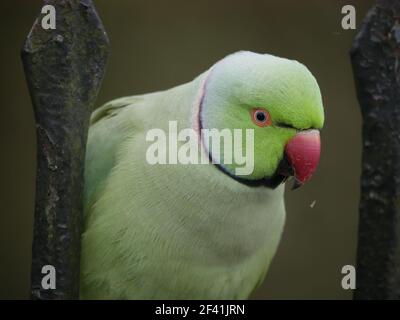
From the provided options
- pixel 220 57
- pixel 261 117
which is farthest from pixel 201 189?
pixel 220 57

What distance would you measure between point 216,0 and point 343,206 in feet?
3.01

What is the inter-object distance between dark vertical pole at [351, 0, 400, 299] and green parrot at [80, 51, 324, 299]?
0.55 feet

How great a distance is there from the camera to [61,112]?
3.59 ft

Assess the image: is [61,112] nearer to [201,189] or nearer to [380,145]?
[201,189]

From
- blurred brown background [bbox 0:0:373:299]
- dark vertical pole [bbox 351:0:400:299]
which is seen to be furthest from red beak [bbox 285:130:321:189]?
blurred brown background [bbox 0:0:373:299]

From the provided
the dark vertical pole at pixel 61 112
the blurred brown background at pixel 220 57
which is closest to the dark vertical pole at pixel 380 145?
the dark vertical pole at pixel 61 112

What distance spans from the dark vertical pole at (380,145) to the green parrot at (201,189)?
0.17m

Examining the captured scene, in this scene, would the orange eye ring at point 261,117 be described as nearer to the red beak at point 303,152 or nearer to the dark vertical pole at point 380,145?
the red beak at point 303,152

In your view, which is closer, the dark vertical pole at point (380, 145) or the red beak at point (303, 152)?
the dark vertical pole at point (380, 145)

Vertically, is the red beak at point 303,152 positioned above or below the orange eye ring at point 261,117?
below

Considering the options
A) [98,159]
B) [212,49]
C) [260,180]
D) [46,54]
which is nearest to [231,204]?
[260,180]

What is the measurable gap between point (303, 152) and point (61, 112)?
0.47m

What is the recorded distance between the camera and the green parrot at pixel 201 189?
49.1 inches

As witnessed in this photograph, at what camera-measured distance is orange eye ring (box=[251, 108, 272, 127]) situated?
4.11 feet
